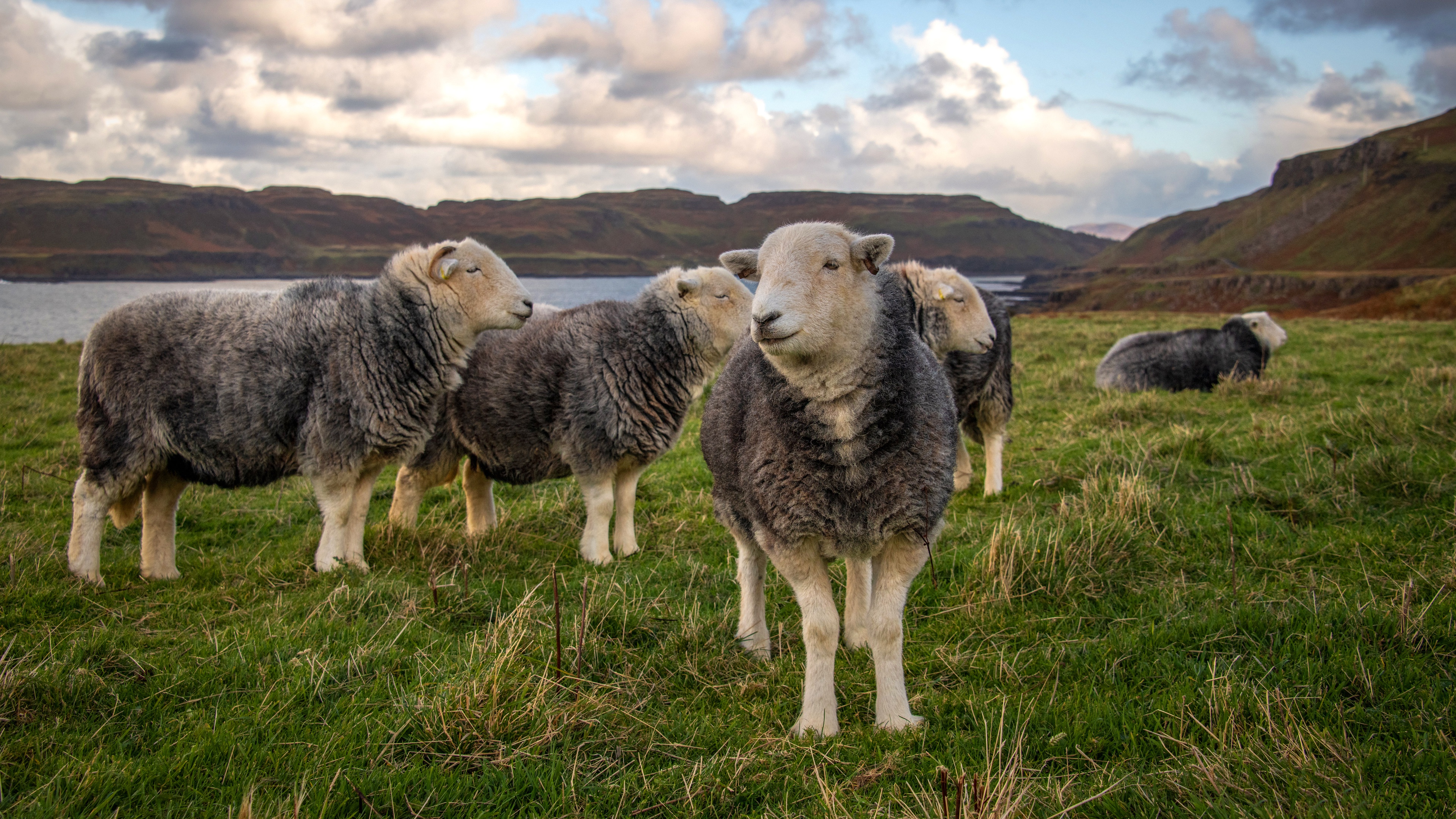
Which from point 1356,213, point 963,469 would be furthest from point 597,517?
point 1356,213

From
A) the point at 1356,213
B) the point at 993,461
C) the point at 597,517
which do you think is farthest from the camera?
the point at 1356,213

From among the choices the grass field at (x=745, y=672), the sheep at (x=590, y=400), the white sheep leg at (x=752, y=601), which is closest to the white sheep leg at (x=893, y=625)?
the grass field at (x=745, y=672)

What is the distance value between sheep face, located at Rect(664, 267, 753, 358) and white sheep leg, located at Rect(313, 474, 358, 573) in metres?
2.98

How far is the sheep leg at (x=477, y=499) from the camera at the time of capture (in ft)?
21.8

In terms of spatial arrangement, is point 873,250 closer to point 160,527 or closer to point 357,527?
point 357,527

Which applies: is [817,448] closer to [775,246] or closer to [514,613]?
[775,246]

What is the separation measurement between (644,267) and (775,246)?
13157cm

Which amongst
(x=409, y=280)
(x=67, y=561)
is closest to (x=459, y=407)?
(x=409, y=280)

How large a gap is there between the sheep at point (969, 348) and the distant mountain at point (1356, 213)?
90845 millimetres

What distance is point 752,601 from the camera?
13.6 feet

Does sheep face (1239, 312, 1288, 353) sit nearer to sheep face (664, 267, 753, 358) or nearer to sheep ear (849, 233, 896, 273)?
sheep face (664, 267, 753, 358)

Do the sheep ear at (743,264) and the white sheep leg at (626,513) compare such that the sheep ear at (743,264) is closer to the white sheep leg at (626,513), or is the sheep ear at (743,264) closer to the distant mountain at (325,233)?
the white sheep leg at (626,513)

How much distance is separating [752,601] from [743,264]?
5.93 ft

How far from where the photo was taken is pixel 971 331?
6805 millimetres
